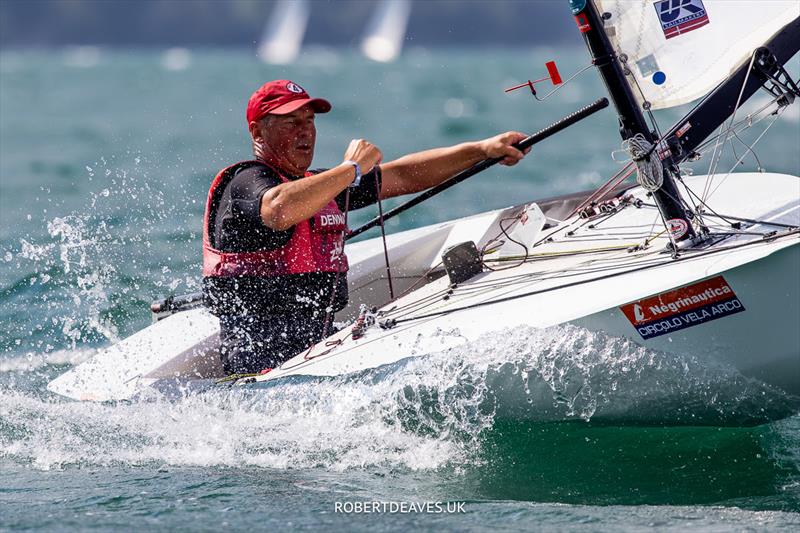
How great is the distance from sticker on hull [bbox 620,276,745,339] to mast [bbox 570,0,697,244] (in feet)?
1.09

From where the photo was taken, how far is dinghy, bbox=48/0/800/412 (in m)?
2.86

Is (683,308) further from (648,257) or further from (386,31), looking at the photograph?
(386,31)

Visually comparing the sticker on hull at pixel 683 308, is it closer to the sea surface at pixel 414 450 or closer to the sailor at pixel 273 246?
the sea surface at pixel 414 450

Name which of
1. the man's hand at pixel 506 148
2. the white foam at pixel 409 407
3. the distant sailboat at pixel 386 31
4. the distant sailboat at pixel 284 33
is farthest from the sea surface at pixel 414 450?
the distant sailboat at pixel 284 33

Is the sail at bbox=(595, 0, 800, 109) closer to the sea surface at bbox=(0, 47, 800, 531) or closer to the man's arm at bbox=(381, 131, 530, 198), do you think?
the sea surface at bbox=(0, 47, 800, 531)

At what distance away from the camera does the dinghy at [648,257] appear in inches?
112

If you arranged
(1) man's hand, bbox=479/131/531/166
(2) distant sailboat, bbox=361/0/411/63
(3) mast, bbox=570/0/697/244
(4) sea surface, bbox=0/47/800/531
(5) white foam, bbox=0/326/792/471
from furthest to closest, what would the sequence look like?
(2) distant sailboat, bbox=361/0/411/63 < (1) man's hand, bbox=479/131/531/166 < (3) mast, bbox=570/0/697/244 < (5) white foam, bbox=0/326/792/471 < (4) sea surface, bbox=0/47/800/531

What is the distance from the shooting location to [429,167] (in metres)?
3.88

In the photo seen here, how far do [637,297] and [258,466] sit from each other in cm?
114

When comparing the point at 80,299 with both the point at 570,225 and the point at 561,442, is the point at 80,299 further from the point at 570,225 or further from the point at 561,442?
the point at 561,442

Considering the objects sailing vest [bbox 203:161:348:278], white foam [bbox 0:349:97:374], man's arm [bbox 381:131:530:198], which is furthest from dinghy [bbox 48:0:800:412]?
white foam [bbox 0:349:97:374]

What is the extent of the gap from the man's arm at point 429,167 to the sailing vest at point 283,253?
1.32 ft

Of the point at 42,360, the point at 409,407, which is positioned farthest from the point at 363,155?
the point at 42,360

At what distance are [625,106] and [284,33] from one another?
43.9m
